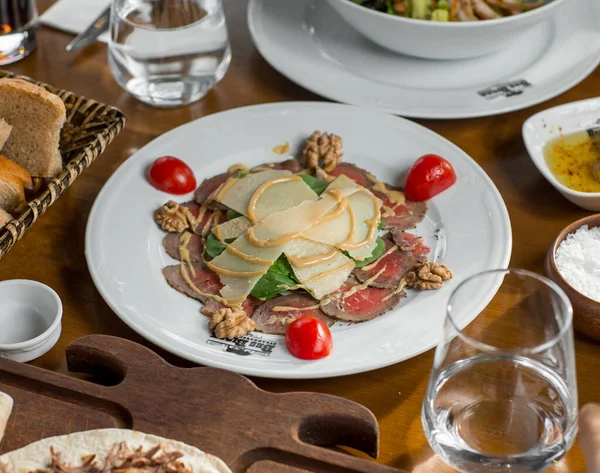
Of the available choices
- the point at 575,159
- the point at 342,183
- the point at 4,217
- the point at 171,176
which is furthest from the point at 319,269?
the point at 575,159

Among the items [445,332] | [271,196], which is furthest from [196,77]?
[445,332]

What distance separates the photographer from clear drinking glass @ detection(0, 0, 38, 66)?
8.74 ft

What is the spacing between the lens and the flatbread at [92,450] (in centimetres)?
146

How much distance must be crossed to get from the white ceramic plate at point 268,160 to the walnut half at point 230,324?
0.02 m

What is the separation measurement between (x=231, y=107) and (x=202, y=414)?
4.40 feet

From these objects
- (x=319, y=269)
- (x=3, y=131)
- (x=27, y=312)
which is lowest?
(x=27, y=312)

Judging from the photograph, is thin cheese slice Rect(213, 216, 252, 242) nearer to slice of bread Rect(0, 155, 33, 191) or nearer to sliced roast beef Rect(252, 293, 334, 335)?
sliced roast beef Rect(252, 293, 334, 335)

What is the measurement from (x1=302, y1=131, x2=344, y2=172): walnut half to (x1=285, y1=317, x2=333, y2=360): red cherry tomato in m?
0.64

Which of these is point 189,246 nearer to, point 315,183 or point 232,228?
point 232,228

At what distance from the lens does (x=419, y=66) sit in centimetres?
267

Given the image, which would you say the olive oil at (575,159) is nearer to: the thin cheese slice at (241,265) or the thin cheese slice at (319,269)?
the thin cheese slice at (319,269)

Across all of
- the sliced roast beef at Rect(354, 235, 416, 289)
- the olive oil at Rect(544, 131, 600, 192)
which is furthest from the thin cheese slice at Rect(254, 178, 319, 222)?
the olive oil at Rect(544, 131, 600, 192)

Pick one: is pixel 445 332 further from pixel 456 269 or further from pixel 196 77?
pixel 196 77

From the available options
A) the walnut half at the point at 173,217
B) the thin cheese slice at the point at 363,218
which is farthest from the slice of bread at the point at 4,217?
the thin cheese slice at the point at 363,218
